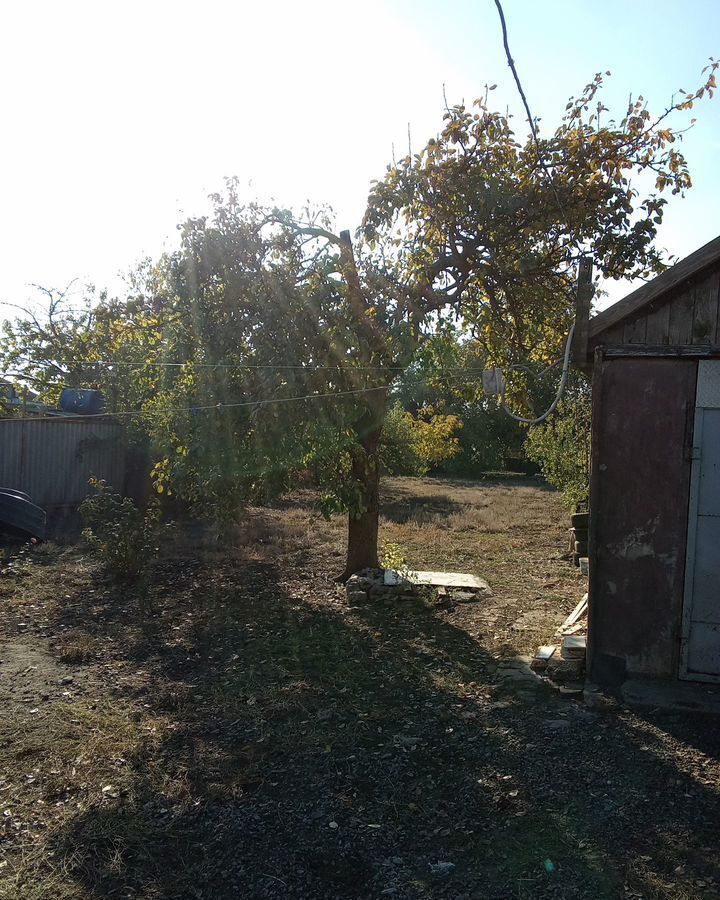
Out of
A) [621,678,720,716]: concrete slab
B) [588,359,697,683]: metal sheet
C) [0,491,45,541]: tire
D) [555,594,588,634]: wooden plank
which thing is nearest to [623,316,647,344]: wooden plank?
[588,359,697,683]: metal sheet

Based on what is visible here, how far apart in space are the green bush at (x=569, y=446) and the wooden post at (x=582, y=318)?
300 inches

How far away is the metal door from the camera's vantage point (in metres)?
5.64

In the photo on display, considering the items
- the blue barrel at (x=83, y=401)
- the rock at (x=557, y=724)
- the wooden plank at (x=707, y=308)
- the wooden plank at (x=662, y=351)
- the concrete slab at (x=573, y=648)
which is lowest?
the rock at (x=557, y=724)

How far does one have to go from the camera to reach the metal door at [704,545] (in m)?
5.64

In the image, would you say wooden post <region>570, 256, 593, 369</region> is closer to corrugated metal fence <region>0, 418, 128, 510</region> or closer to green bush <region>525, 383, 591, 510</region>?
green bush <region>525, 383, 591, 510</region>

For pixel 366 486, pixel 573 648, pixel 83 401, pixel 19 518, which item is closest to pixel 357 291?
pixel 366 486

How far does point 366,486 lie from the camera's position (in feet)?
31.0

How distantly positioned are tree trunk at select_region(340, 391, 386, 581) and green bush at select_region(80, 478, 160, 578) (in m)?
2.77

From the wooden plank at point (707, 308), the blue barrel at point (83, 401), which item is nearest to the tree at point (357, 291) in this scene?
the wooden plank at point (707, 308)

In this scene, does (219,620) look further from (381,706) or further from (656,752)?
(656,752)

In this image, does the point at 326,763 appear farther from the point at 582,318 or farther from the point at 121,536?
the point at 121,536

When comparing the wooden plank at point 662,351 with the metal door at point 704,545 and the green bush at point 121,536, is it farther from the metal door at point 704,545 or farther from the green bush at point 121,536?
the green bush at point 121,536

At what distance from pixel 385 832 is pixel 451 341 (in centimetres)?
689

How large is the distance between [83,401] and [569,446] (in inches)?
415
